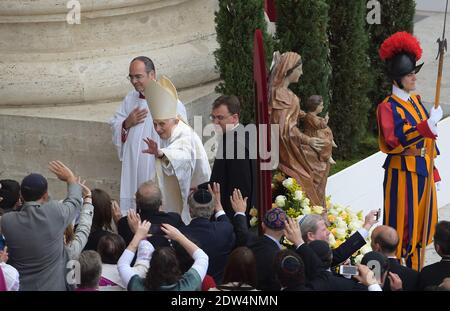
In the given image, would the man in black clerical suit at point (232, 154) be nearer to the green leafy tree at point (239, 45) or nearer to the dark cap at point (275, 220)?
the dark cap at point (275, 220)

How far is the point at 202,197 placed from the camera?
29.4ft

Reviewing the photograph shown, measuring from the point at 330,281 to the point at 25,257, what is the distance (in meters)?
1.86

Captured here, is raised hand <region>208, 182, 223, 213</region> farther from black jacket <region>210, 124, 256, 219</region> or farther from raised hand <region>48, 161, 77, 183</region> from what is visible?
raised hand <region>48, 161, 77, 183</region>

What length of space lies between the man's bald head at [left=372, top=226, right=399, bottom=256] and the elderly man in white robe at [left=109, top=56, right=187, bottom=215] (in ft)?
8.59

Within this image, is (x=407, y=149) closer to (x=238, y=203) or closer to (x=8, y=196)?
(x=238, y=203)

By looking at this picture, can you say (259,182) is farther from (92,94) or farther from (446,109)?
(446,109)

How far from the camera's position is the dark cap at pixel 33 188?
8.41 m

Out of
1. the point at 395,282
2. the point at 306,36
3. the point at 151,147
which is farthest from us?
the point at 306,36

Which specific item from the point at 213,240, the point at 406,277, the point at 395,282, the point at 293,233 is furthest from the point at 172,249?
the point at 406,277

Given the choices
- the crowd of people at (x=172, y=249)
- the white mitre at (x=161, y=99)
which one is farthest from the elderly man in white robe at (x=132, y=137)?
the crowd of people at (x=172, y=249)

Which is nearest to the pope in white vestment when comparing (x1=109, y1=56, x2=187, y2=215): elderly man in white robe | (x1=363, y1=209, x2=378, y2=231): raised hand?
(x1=109, y1=56, x2=187, y2=215): elderly man in white robe

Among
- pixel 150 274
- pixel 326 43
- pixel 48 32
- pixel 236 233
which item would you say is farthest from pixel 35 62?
pixel 150 274

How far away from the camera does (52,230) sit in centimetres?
836
